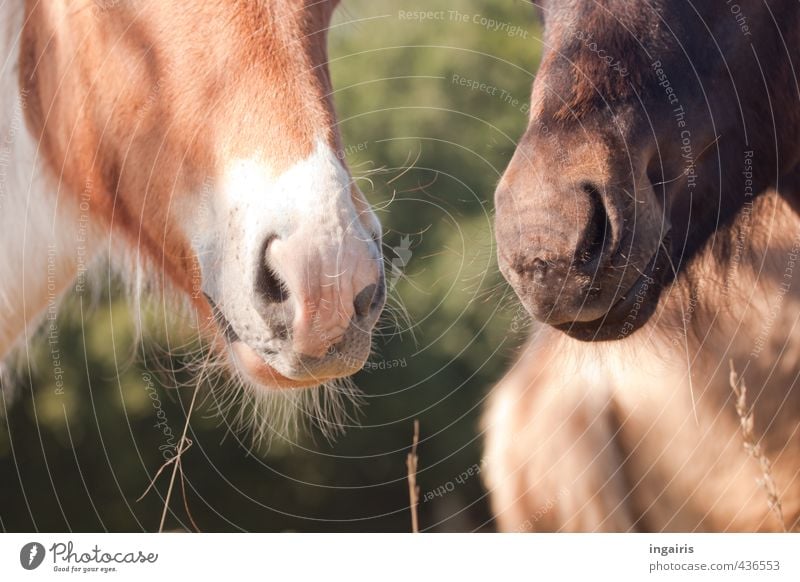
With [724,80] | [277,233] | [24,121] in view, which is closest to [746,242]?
[724,80]

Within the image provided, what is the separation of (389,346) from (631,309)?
37.6 inches

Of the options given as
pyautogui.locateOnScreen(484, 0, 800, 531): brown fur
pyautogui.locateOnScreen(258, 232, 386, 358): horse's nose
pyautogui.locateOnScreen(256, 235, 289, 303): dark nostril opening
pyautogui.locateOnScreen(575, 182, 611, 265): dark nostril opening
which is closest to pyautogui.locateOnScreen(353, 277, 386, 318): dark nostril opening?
pyautogui.locateOnScreen(258, 232, 386, 358): horse's nose

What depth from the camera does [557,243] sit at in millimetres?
1689

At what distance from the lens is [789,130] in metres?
2.02

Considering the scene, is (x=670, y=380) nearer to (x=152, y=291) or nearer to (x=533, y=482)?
(x=533, y=482)

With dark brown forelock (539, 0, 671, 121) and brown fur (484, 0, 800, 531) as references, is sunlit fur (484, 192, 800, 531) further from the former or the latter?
dark brown forelock (539, 0, 671, 121)

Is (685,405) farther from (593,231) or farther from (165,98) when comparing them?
(165,98)

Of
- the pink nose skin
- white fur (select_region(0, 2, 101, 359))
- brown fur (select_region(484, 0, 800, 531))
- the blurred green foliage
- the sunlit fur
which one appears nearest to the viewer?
the pink nose skin

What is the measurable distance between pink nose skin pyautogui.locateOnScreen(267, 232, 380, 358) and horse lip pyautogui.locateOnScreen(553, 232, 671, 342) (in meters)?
0.46

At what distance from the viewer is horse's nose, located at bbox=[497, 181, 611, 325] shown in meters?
1.69

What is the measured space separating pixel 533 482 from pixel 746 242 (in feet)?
2.56

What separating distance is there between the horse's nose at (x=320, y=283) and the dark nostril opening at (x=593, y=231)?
361 mm

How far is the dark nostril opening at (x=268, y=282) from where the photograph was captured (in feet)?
5.35

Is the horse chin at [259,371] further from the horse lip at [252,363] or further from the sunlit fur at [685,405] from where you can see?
the sunlit fur at [685,405]
